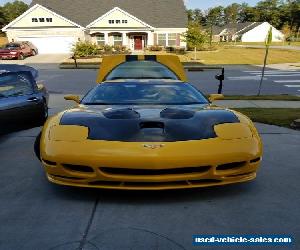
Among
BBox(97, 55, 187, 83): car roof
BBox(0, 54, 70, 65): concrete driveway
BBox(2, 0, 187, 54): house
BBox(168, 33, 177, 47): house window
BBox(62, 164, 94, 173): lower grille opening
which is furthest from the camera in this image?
BBox(168, 33, 177, 47): house window

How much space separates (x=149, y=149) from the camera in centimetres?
325

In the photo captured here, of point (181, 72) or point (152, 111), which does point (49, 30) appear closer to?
point (181, 72)

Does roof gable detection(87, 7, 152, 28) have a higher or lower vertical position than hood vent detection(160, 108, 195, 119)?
lower

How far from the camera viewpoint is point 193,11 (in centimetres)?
13312

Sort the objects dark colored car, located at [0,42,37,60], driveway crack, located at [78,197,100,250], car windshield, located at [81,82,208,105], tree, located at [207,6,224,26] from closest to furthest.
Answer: driveway crack, located at [78,197,100,250]
car windshield, located at [81,82,208,105]
dark colored car, located at [0,42,37,60]
tree, located at [207,6,224,26]

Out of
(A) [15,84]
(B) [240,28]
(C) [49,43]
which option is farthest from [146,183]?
(B) [240,28]

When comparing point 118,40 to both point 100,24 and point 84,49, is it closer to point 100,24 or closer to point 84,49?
point 100,24

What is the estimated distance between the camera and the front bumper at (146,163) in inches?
127

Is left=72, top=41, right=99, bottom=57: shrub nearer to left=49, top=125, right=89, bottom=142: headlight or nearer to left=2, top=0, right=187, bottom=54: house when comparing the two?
left=2, top=0, right=187, bottom=54: house

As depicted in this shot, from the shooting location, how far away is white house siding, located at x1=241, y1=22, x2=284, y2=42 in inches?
3713

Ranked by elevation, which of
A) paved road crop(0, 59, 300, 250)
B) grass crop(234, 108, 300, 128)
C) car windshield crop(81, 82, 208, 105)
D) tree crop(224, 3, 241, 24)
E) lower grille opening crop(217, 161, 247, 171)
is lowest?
tree crop(224, 3, 241, 24)

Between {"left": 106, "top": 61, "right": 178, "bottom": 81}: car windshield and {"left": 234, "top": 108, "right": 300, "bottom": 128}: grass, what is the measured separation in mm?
2107

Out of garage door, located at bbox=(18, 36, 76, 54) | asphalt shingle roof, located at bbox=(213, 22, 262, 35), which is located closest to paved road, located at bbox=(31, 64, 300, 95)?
garage door, located at bbox=(18, 36, 76, 54)

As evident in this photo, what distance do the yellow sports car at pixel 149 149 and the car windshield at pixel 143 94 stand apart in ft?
1.97
